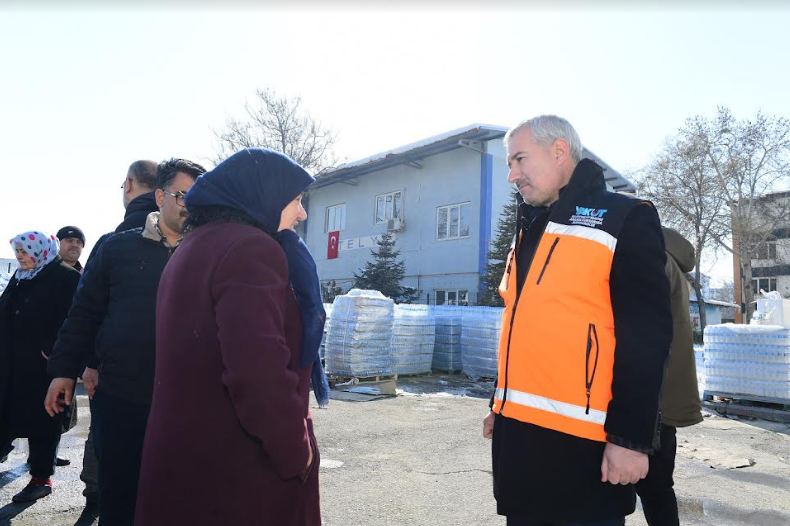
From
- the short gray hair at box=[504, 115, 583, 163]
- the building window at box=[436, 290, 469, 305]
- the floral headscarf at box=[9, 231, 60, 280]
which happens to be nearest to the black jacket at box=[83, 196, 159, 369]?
the floral headscarf at box=[9, 231, 60, 280]

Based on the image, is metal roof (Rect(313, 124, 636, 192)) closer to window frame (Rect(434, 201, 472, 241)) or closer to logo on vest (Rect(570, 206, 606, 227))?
window frame (Rect(434, 201, 472, 241))

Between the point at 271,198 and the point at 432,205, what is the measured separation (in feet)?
63.9

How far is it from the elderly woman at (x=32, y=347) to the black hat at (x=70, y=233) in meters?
1.71

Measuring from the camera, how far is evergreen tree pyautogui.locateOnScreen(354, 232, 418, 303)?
21.2 meters

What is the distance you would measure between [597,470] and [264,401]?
1.14 meters

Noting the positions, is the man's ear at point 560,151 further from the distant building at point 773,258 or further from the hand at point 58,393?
the distant building at point 773,258

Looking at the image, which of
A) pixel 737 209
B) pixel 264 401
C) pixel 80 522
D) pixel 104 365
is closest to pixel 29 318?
pixel 80 522

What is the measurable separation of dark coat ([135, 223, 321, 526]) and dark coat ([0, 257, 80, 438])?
123 inches

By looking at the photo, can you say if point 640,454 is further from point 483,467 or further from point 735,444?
point 735,444

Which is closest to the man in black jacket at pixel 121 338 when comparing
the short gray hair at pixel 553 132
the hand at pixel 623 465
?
the short gray hair at pixel 553 132

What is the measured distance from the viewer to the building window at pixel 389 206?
2270 cm

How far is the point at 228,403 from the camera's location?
160 cm

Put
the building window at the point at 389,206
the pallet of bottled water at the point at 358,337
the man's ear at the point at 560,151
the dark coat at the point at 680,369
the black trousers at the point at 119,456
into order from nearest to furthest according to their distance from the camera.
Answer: the man's ear at the point at 560,151 → the black trousers at the point at 119,456 → the dark coat at the point at 680,369 → the pallet of bottled water at the point at 358,337 → the building window at the point at 389,206

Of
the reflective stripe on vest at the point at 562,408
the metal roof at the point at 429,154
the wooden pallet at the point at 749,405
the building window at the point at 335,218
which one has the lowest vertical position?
the wooden pallet at the point at 749,405
